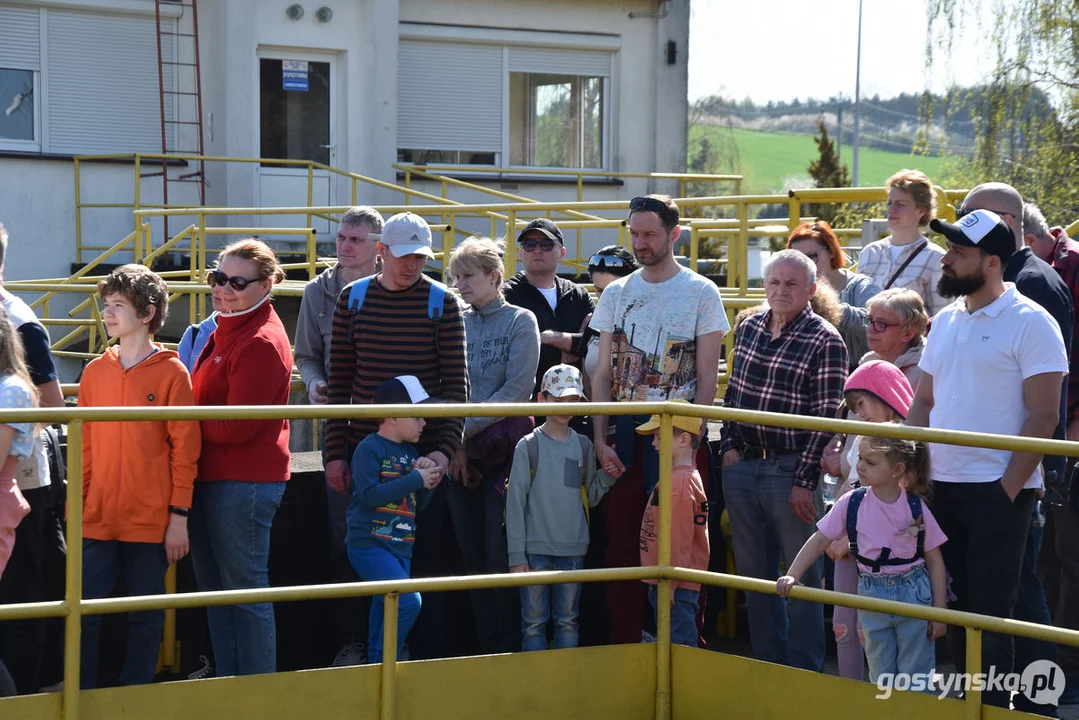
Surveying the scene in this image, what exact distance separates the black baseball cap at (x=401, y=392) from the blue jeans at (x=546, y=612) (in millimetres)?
798

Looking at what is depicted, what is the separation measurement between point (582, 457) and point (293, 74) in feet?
39.3

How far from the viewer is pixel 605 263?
22.8 feet

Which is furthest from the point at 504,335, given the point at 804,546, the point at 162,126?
the point at 162,126

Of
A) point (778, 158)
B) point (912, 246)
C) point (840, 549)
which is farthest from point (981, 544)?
point (778, 158)

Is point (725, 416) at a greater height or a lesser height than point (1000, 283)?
lesser

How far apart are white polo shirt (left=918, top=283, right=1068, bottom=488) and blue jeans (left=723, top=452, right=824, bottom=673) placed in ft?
2.27

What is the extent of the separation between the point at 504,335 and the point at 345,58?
11370 millimetres

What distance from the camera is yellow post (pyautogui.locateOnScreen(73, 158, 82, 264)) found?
1534cm

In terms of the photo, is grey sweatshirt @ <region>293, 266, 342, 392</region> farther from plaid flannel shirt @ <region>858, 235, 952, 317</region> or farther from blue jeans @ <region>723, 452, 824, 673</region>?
plaid flannel shirt @ <region>858, 235, 952, 317</region>

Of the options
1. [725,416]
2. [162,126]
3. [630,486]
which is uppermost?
[162,126]

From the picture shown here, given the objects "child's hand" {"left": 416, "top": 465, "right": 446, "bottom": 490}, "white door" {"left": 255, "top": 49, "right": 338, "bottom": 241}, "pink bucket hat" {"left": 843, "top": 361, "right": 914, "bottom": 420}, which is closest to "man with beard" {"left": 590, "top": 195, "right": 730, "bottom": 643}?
"pink bucket hat" {"left": 843, "top": 361, "right": 914, "bottom": 420}

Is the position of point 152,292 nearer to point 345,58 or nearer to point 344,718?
point 344,718

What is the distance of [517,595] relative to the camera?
204 inches

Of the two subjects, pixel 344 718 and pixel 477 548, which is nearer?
pixel 344 718
